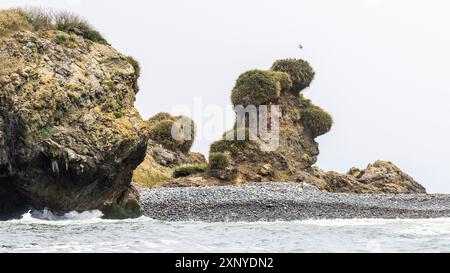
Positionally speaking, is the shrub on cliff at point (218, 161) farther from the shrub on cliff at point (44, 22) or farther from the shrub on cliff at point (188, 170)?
the shrub on cliff at point (44, 22)

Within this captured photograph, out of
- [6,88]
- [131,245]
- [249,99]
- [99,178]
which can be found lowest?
A: [131,245]

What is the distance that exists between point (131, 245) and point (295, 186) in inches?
955

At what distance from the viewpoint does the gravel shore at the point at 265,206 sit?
30250 mm

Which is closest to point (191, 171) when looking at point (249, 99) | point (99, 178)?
point (249, 99)

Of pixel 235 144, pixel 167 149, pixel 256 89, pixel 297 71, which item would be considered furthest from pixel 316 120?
pixel 167 149

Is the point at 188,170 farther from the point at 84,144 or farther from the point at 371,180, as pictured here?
the point at 84,144

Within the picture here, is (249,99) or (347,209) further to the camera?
(249,99)

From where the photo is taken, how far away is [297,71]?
57656 mm

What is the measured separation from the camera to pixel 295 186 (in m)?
42.7

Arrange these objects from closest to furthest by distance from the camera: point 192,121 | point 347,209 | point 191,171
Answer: point 347,209
point 191,171
point 192,121

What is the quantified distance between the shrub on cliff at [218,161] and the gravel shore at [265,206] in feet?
30.0

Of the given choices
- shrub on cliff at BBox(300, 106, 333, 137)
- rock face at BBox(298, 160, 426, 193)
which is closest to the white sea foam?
rock face at BBox(298, 160, 426, 193)

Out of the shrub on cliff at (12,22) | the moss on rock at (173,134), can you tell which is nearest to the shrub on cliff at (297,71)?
the moss on rock at (173,134)
